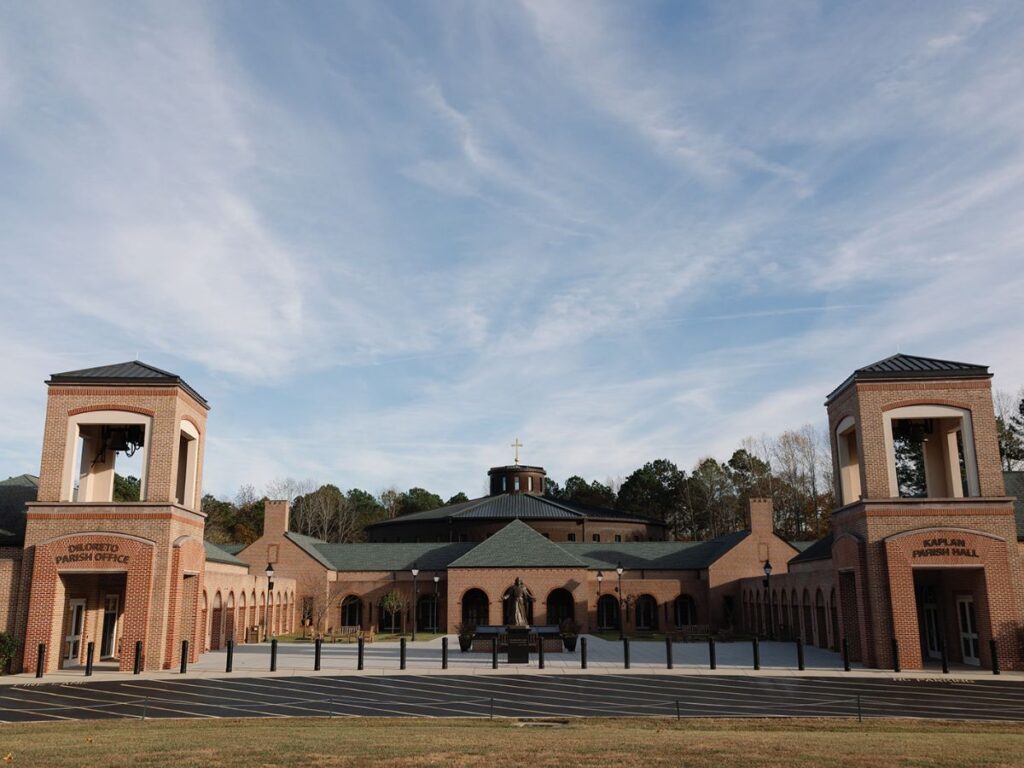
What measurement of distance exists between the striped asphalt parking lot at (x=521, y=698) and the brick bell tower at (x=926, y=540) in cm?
360

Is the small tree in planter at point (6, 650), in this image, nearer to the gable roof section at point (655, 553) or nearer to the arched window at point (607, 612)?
the gable roof section at point (655, 553)

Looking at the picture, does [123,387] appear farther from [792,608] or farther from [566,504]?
[566,504]

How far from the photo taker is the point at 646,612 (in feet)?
170

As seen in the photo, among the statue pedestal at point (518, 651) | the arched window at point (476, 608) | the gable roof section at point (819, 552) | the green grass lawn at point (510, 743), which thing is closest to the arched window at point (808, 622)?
the gable roof section at point (819, 552)

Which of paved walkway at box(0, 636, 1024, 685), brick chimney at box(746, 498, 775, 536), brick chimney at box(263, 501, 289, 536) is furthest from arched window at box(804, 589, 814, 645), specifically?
brick chimney at box(263, 501, 289, 536)

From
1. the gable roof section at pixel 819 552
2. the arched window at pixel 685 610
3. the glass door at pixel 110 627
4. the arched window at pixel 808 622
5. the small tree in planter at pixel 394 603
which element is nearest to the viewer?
the glass door at pixel 110 627

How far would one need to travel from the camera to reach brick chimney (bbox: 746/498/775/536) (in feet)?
163

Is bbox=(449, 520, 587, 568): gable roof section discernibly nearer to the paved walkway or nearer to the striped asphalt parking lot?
the paved walkway

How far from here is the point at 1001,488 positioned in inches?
1067

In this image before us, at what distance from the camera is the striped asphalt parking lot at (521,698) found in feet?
57.8

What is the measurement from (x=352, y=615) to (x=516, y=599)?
2173 cm

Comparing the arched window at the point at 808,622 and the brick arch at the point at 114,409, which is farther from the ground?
the brick arch at the point at 114,409

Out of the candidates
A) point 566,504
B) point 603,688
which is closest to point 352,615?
point 566,504

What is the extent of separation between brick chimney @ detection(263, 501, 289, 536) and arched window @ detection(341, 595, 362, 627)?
588 cm
